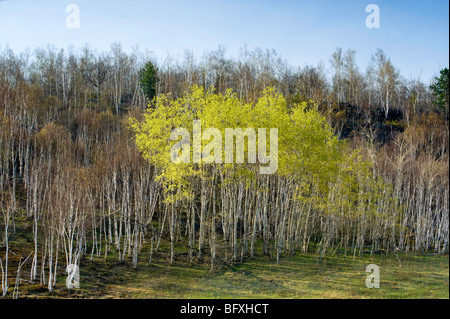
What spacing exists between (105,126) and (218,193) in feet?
46.3

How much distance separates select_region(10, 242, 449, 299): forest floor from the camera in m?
13.2

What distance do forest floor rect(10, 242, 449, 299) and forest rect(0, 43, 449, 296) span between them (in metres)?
0.75

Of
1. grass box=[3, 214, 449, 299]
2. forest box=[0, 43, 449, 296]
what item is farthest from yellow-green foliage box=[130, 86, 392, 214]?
grass box=[3, 214, 449, 299]

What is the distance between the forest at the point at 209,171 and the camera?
55.7 ft

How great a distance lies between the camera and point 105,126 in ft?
112

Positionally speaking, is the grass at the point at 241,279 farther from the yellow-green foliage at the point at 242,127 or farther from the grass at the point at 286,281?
the yellow-green foliage at the point at 242,127

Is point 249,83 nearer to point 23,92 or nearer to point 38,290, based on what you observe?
point 23,92

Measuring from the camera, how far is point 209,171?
2000 centimetres

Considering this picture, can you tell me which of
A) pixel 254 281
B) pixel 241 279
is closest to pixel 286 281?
pixel 254 281

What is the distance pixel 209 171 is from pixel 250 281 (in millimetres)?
7011

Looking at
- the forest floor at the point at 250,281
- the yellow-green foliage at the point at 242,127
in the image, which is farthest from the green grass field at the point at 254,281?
the yellow-green foliage at the point at 242,127

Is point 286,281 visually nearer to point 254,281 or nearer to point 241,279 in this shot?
point 254,281

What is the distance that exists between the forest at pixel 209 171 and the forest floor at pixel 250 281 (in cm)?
75
